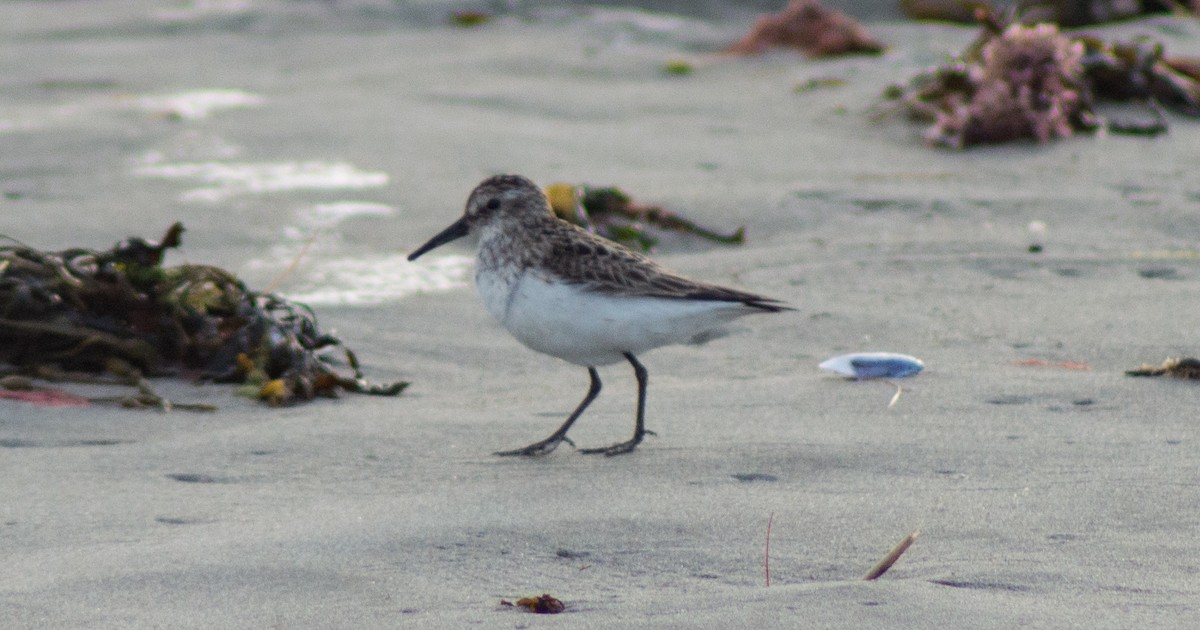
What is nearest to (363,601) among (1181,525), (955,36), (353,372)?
(1181,525)

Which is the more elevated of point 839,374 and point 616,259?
point 616,259

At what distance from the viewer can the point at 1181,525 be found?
3254 millimetres

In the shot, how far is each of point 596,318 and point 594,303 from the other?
4 centimetres

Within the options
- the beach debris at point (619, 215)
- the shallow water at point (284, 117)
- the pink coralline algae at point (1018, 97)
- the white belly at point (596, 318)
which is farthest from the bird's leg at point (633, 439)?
the pink coralline algae at point (1018, 97)

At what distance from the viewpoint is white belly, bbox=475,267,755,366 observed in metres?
4.05

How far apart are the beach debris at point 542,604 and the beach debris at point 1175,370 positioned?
235 cm

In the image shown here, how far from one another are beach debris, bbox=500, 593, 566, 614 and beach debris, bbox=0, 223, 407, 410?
1.87 m

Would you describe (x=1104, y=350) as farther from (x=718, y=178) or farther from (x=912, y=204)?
(x=718, y=178)

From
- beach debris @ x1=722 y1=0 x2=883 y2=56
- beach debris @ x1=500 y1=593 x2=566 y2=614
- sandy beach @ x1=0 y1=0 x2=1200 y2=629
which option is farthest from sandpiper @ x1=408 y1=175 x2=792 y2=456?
beach debris @ x1=722 y1=0 x2=883 y2=56

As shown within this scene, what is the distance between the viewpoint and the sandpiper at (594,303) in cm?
405

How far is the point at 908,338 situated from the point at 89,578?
9.86ft

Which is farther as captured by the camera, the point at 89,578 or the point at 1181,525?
the point at 1181,525

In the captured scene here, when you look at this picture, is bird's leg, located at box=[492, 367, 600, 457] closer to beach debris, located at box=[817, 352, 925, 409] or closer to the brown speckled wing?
the brown speckled wing

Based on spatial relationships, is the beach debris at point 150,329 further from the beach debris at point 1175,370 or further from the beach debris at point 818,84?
the beach debris at point 818,84
